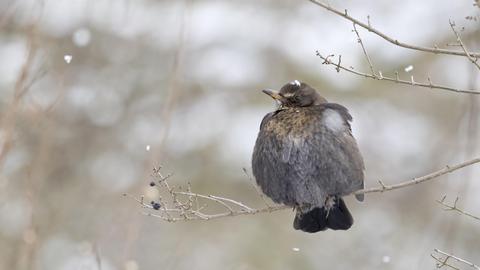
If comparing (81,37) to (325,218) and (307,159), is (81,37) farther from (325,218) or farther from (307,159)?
(307,159)

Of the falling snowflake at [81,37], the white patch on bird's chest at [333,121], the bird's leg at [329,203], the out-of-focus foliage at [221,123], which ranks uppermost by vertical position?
the white patch on bird's chest at [333,121]

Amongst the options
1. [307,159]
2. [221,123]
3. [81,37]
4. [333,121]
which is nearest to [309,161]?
[307,159]

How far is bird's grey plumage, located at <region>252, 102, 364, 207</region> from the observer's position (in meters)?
5.74

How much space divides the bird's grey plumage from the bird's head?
12cm

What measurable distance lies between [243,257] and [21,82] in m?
5.87

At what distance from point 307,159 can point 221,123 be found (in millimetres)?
6140

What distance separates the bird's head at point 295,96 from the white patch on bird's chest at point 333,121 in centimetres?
18

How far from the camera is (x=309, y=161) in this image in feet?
18.8

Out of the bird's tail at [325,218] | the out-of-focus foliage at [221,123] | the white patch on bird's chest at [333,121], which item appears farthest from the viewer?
the out-of-focus foliage at [221,123]

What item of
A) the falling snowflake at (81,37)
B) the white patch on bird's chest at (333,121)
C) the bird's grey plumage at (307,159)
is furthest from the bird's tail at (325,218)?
the falling snowflake at (81,37)

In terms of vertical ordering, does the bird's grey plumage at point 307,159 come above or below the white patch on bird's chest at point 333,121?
below

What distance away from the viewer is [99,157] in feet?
37.9

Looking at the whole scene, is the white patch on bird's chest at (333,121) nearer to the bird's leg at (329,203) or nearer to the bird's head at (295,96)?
the bird's head at (295,96)

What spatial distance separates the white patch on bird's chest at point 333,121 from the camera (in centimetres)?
585
